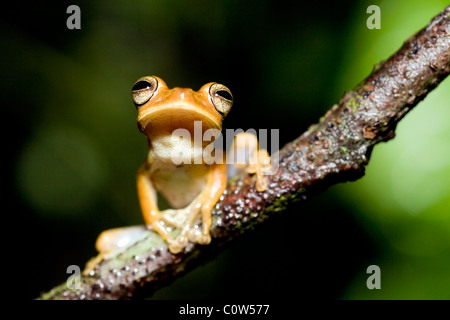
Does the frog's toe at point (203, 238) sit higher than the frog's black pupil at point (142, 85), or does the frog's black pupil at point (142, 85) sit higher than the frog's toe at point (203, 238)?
the frog's black pupil at point (142, 85)

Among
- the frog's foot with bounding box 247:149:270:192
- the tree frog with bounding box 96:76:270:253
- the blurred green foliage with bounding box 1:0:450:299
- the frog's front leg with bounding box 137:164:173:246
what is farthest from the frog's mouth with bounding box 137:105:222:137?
the blurred green foliage with bounding box 1:0:450:299

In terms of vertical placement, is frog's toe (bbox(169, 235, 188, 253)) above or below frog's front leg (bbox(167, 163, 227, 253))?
below

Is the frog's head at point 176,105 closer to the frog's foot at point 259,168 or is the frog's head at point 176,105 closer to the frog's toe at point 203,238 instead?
the frog's foot at point 259,168

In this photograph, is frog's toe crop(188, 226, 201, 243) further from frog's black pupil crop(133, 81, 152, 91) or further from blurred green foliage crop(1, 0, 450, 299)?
blurred green foliage crop(1, 0, 450, 299)

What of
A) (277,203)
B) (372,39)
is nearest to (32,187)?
(277,203)

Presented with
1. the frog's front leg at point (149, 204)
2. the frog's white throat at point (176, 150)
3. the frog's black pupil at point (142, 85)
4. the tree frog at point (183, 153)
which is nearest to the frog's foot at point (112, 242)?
the tree frog at point (183, 153)

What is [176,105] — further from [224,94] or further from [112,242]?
[112,242]

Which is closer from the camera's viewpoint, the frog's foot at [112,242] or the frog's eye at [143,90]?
the frog's eye at [143,90]

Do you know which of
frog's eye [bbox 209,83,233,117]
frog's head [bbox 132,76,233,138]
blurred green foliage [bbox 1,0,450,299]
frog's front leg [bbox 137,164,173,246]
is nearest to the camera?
frog's head [bbox 132,76,233,138]
